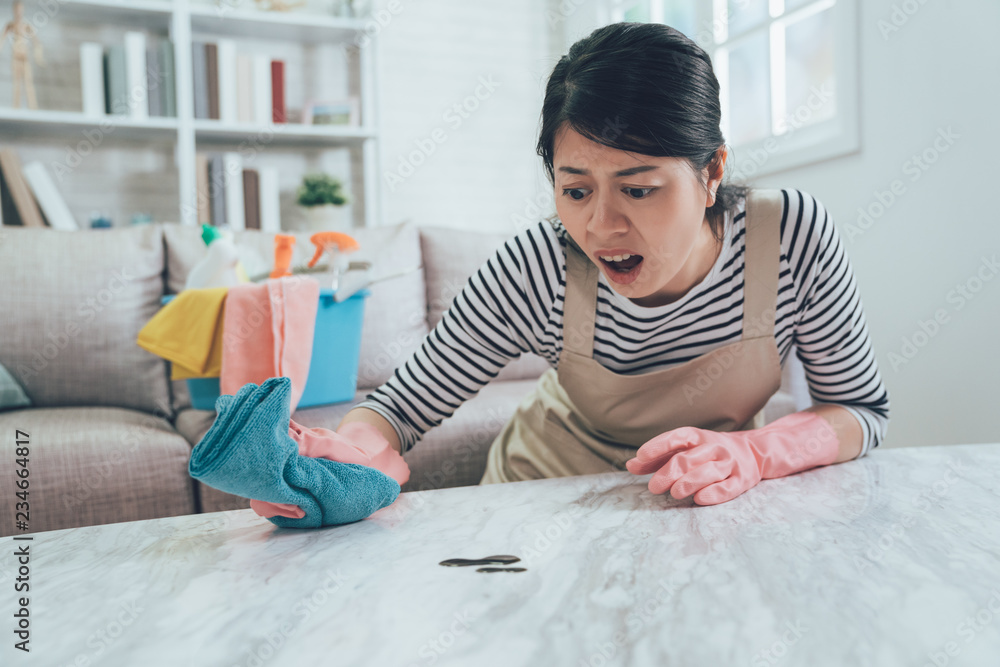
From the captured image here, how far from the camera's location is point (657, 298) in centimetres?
92

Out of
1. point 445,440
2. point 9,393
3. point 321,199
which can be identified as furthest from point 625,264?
point 321,199

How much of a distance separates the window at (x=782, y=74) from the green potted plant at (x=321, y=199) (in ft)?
4.61

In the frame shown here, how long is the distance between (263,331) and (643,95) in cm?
94

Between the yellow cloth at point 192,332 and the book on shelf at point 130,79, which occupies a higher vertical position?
the book on shelf at point 130,79

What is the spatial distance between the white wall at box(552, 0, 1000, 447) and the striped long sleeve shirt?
80 cm

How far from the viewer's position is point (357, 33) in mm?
2781

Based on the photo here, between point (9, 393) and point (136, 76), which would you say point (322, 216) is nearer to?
point (136, 76)

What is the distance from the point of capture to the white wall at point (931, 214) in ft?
4.72

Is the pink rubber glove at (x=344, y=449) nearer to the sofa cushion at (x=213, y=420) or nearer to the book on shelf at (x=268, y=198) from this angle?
the sofa cushion at (x=213, y=420)

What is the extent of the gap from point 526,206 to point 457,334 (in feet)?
8.21

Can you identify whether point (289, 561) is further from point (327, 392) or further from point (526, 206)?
point (526, 206)

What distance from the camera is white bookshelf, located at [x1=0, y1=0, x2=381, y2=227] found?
7.70ft

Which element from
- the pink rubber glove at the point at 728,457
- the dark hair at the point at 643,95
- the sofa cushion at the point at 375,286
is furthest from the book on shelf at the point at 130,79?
the pink rubber glove at the point at 728,457

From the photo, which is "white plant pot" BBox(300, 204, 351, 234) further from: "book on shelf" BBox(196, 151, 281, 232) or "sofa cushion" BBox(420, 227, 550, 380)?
"sofa cushion" BBox(420, 227, 550, 380)
